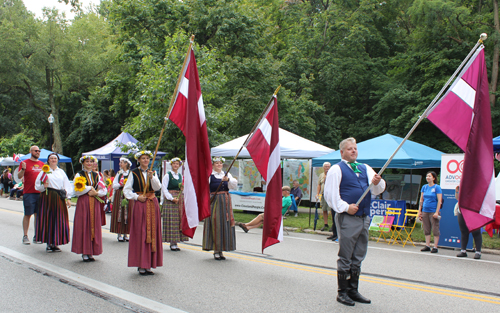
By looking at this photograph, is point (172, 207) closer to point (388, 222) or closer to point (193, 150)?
point (193, 150)

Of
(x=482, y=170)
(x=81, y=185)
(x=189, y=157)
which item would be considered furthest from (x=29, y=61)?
(x=482, y=170)

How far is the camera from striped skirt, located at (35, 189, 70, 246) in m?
8.61

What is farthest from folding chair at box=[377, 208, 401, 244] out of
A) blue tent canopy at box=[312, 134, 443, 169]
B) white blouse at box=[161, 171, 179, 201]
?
white blouse at box=[161, 171, 179, 201]

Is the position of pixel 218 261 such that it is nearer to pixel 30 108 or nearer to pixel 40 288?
pixel 40 288

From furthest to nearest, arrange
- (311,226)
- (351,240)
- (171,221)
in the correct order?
(311,226) → (171,221) → (351,240)

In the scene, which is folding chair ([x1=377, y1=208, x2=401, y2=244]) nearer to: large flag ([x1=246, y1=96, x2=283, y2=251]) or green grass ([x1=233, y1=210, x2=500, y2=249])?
green grass ([x1=233, y1=210, x2=500, y2=249])

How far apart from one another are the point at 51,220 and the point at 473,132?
7617mm

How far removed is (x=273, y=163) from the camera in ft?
23.7

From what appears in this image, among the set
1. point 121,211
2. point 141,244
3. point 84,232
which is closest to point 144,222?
point 141,244

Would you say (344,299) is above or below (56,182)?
below

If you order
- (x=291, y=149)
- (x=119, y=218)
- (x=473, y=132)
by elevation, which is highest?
(x=291, y=149)

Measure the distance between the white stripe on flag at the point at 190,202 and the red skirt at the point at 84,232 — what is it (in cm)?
261

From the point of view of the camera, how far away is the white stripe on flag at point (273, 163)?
23.3ft

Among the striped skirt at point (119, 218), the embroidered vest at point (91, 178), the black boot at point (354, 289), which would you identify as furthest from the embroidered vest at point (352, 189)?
the striped skirt at point (119, 218)
